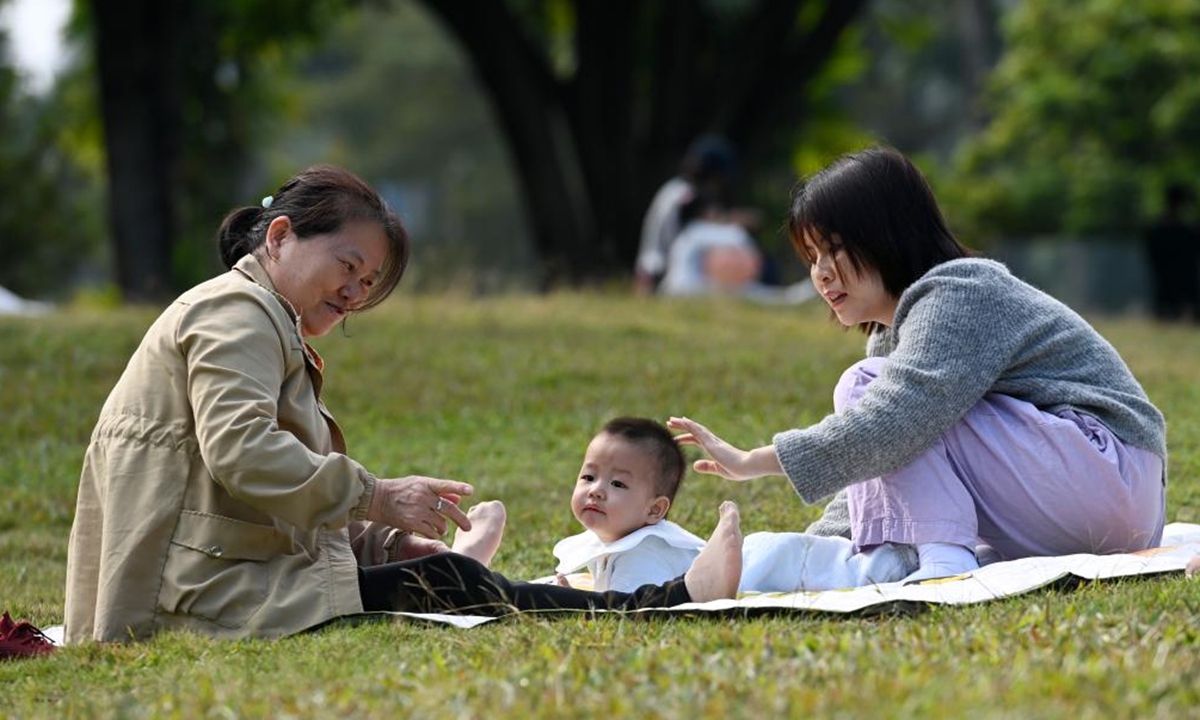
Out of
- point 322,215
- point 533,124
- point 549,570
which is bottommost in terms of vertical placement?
point 549,570

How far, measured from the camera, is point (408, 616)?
4.89 meters

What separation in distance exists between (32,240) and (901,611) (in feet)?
91.2

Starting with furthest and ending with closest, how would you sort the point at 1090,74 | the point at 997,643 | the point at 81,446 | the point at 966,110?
the point at 966,110
the point at 1090,74
the point at 81,446
the point at 997,643

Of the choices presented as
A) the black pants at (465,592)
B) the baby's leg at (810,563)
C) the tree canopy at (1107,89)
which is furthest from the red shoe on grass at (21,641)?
the tree canopy at (1107,89)

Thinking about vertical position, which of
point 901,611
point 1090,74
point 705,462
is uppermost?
point 1090,74

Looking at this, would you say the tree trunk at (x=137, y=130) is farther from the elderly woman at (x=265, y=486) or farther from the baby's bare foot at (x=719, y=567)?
the baby's bare foot at (x=719, y=567)

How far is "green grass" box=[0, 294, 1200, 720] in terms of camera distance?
3.58m

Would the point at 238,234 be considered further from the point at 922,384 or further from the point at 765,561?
the point at 922,384

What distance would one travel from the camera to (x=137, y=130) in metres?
18.4

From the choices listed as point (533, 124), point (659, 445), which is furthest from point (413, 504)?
point (533, 124)

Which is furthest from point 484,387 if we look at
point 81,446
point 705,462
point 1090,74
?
point 1090,74

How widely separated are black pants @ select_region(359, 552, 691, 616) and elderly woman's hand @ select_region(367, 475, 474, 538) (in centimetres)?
29

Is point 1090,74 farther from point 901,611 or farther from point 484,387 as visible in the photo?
point 901,611

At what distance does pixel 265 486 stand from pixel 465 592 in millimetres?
702
